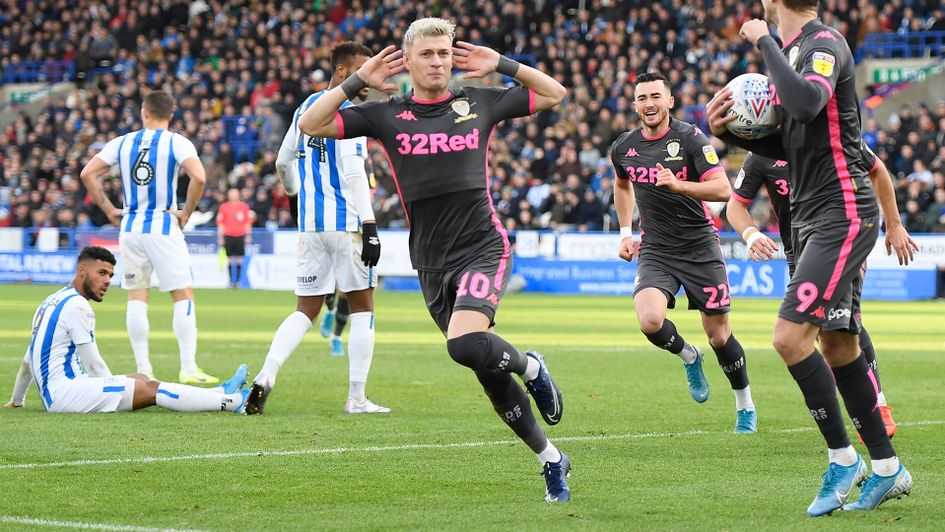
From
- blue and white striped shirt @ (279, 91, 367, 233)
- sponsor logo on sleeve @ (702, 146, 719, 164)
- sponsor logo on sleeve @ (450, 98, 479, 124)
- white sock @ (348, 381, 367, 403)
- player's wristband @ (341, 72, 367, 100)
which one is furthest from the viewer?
blue and white striped shirt @ (279, 91, 367, 233)

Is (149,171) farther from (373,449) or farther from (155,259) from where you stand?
(373,449)

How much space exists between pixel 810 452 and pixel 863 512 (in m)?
1.93

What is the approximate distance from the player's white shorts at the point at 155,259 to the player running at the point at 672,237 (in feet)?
13.8

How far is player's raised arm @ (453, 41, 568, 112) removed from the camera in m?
6.81

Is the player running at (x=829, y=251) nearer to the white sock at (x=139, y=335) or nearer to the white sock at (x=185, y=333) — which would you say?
the white sock at (x=185, y=333)

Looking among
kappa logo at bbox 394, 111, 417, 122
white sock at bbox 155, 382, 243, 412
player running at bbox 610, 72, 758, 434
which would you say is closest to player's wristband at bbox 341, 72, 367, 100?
kappa logo at bbox 394, 111, 417, 122

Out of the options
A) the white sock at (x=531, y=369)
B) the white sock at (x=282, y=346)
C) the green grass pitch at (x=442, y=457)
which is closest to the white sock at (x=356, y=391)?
the green grass pitch at (x=442, y=457)

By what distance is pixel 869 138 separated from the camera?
30.7m

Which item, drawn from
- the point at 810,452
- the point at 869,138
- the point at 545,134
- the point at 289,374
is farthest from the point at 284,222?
the point at 810,452

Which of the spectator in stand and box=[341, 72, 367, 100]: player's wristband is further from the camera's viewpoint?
the spectator in stand

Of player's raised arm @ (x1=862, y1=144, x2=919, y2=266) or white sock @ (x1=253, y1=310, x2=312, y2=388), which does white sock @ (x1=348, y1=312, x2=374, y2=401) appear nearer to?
white sock @ (x1=253, y1=310, x2=312, y2=388)

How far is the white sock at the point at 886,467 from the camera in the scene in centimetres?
636

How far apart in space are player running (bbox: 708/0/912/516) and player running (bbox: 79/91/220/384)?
6865 millimetres

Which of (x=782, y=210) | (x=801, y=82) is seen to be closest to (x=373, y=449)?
(x=782, y=210)
